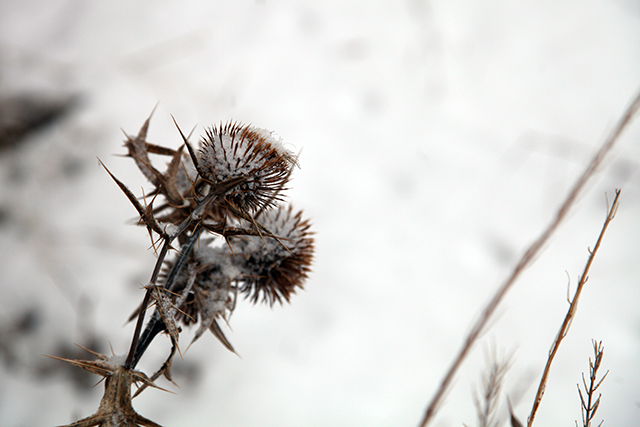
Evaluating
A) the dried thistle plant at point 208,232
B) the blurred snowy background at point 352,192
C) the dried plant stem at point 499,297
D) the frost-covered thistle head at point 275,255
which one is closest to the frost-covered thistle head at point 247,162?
the dried thistle plant at point 208,232

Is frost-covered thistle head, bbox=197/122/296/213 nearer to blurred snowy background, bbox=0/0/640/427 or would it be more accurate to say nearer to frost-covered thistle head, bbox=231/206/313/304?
frost-covered thistle head, bbox=231/206/313/304

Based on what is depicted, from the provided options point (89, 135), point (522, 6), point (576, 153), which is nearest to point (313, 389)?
point (89, 135)

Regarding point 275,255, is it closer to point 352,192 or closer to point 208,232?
point 208,232

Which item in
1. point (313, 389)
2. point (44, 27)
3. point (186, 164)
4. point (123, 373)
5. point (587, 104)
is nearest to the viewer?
point (123, 373)

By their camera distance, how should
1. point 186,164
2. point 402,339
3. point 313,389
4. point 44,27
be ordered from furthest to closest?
point 44,27, point 402,339, point 313,389, point 186,164

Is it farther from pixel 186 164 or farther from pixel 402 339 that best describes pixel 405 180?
Answer: pixel 186 164

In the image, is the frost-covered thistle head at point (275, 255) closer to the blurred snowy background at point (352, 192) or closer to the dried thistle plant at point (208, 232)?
the dried thistle plant at point (208, 232)

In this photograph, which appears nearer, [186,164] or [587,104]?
[186,164]

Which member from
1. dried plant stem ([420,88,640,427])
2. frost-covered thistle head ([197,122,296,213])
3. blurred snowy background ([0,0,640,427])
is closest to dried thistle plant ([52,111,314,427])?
frost-covered thistle head ([197,122,296,213])
